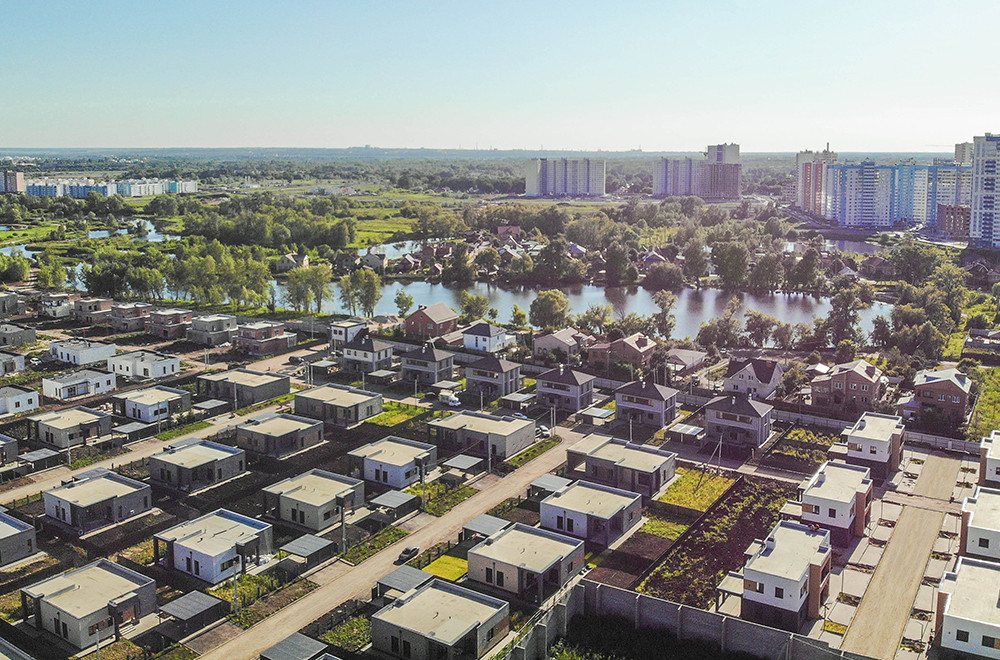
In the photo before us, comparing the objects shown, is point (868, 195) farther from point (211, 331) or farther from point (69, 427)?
point (69, 427)

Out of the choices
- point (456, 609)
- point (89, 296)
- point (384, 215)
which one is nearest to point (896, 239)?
point (384, 215)

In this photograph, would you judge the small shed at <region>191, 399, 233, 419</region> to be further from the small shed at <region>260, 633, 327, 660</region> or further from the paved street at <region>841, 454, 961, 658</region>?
the paved street at <region>841, 454, 961, 658</region>

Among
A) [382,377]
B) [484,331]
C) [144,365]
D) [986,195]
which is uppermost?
[986,195]

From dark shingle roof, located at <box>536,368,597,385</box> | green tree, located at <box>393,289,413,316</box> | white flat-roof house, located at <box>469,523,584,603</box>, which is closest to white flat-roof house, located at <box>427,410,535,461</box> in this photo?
dark shingle roof, located at <box>536,368,597,385</box>

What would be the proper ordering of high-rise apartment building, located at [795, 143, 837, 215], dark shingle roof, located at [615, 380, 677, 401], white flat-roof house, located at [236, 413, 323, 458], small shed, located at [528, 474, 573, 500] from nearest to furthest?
1. small shed, located at [528, 474, 573, 500]
2. white flat-roof house, located at [236, 413, 323, 458]
3. dark shingle roof, located at [615, 380, 677, 401]
4. high-rise apartment building, located at [795, 143, 837, 215]

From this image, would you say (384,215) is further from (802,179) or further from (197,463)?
(197,463)

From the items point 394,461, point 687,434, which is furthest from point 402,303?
point 394,461
